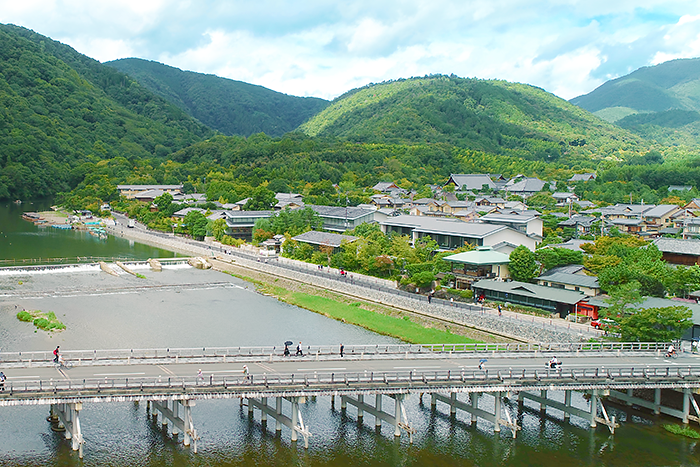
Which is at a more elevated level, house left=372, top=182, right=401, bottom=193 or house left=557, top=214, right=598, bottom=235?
house left=372, top=182, right=401, bottom=193

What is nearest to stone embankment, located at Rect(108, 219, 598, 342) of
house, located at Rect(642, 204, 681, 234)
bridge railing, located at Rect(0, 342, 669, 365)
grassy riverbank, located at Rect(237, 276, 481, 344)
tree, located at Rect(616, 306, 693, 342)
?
grassy riverbank, located at Rect(237, 276, 481, 344)

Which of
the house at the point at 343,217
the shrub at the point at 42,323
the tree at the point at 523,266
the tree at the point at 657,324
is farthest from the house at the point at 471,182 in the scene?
the shrub at the point at 42,323

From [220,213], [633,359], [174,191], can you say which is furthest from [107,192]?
[633,359]

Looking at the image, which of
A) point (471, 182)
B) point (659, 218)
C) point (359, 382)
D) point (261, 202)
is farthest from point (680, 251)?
point (471, 182)

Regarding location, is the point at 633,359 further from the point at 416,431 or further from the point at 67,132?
the point at 67,132

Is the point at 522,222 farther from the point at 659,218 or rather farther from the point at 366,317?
the point at 366,317

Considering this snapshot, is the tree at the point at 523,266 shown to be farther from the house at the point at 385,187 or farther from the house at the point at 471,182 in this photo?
the house at the point at 471,182

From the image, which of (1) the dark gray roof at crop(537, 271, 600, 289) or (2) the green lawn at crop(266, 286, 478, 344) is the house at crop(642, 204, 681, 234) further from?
(2) the green lawn at crop(266, 286, 478, 344)
